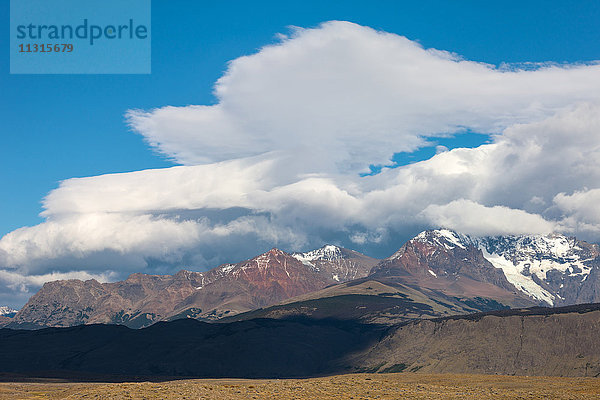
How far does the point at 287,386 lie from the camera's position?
135 metres

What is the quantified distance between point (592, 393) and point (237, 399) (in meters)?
78.8

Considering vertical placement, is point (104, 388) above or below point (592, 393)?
above

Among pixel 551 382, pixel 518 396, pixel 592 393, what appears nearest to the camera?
pixel 518 396

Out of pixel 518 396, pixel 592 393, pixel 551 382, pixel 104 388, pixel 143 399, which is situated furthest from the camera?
pixel 551 382

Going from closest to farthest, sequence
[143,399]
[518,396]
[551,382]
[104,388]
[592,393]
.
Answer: [143,399], [104,388], [518,396], [592,393], [551,382]

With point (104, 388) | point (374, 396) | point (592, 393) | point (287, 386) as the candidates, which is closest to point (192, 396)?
point (104, 388)

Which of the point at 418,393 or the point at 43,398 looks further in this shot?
the point at 43,398

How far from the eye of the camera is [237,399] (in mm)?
115875

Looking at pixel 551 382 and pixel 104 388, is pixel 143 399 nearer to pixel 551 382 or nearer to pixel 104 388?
pixel 104 388

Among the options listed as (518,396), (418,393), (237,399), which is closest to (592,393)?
(518,396)

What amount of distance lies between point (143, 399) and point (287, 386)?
113 ft

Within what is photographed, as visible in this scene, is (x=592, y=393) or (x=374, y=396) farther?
(x=592, y=393)

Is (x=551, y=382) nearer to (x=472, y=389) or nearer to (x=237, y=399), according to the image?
(x=472, y=389)

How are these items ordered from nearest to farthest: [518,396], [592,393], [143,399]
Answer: [143,399] < [518,396] < [592,393]
